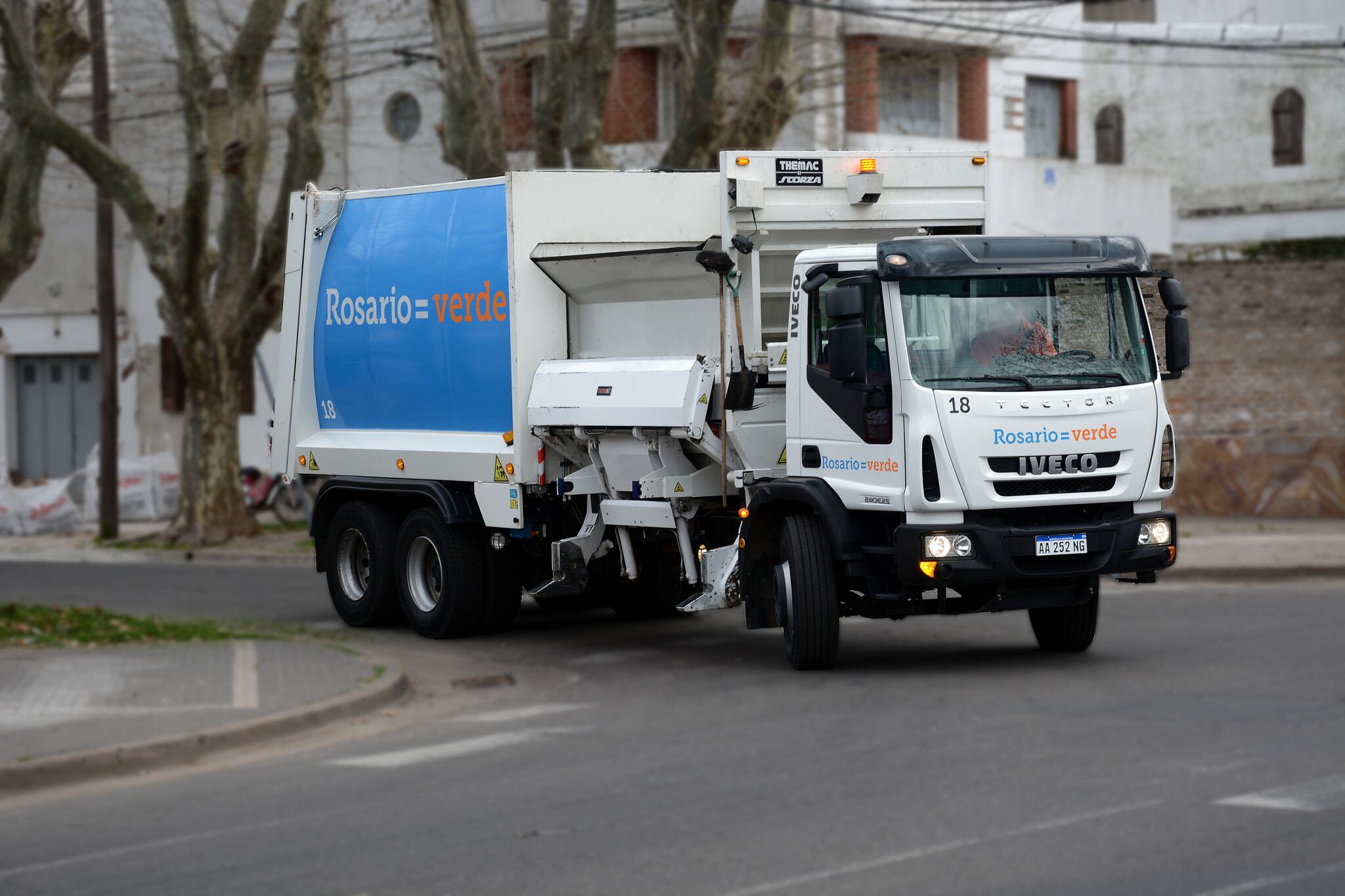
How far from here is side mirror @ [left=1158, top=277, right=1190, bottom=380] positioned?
1061 cm

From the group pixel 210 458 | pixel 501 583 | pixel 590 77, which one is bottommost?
pixel 501 583

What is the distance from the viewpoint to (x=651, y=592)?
1452 cm

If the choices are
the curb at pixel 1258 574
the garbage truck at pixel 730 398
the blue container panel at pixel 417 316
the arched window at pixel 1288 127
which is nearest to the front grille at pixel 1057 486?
the garbage truck at pixel 730 398

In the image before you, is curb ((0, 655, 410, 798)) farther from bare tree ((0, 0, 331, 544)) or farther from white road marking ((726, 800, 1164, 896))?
bare tree ((0, 0, 331, 544))

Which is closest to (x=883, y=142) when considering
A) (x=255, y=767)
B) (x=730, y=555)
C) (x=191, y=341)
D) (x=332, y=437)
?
(x=191, y=341)

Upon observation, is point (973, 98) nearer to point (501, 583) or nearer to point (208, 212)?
point (208, 212)

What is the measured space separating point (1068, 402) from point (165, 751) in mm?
5187

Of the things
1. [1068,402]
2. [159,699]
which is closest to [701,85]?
[1068,402]

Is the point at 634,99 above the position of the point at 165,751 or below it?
above

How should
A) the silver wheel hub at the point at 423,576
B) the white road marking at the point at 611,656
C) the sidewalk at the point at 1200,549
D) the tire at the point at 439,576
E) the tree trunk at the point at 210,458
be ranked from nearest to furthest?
the white road marking at the point at 611,656 < the tire at the point at 439,576 < the silver wheel hub at the point at 423,576 < the sidewalk at the point at 1200,549 < the tree trunk at the point at 210,458

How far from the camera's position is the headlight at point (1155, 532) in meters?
10.6

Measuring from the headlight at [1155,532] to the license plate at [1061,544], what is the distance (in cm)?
39

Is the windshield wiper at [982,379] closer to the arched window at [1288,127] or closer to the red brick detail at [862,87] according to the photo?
the red brick detail at [862,87]

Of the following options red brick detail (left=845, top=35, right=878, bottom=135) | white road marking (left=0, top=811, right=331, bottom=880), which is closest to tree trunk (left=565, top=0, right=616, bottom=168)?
red brick detail (left=845, top=35, right=878, bottom=135)
